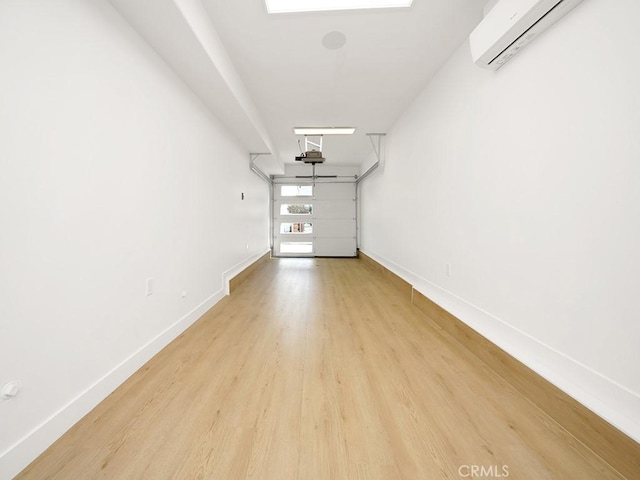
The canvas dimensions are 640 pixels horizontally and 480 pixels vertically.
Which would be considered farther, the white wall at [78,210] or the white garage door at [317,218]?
the white garage door at [317,218]

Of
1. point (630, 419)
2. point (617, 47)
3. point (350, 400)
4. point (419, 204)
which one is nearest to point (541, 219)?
point (617, 47)

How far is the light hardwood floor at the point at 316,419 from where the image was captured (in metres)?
1.04

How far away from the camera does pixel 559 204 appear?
1354mm

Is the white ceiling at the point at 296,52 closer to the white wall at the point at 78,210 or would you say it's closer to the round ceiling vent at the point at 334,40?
the round ceiling vent at the point at 334,40

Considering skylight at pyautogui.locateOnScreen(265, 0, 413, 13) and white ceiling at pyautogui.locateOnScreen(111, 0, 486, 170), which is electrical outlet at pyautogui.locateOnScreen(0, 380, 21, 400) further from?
skylight at pyautogui.locateOnScreen(265, 0, 413, 13)

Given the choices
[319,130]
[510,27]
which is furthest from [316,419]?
[319,130]

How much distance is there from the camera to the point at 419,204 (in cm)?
330


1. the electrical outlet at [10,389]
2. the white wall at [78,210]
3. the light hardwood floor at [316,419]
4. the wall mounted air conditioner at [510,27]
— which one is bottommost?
the light hardwood floor at [316,419]

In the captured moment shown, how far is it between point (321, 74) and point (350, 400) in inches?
125

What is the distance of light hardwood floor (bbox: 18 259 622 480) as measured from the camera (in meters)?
1.04

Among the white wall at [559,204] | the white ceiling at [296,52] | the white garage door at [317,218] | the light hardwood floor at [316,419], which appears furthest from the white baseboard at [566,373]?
the white garage door at [317,218]

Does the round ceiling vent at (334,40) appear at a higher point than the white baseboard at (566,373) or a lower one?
higher

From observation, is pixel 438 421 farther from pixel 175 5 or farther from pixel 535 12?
pixel 175 5

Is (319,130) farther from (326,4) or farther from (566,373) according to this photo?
(566,373)
